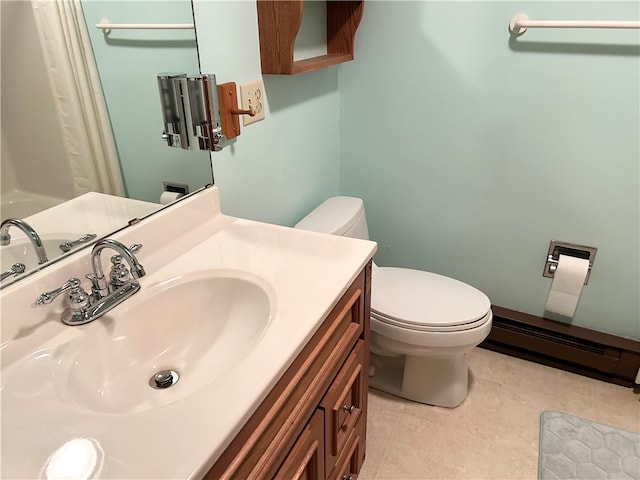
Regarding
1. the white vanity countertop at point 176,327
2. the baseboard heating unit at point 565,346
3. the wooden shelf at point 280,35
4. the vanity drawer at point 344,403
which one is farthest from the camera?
the baseboard heating unit at point 565,346

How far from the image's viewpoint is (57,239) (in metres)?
0.94

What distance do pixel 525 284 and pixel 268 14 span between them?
1.48m

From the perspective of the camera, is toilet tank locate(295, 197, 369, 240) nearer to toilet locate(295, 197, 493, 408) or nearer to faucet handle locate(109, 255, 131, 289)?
toilet locate(295, 197, 493, 408)

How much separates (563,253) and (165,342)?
158 cm

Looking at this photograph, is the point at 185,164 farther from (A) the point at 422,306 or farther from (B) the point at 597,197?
(B) the point at 597,197

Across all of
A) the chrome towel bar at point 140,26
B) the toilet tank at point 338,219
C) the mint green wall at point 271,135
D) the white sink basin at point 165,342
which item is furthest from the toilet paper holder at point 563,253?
the chrome towel bar at point 140,26

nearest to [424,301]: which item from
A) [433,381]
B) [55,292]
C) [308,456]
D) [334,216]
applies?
[433,381]

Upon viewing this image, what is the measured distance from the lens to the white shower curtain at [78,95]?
92cm

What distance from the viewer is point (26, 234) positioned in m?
0.89

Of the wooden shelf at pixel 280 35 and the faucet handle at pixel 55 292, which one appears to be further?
the wooden shelf at pixel 280 35

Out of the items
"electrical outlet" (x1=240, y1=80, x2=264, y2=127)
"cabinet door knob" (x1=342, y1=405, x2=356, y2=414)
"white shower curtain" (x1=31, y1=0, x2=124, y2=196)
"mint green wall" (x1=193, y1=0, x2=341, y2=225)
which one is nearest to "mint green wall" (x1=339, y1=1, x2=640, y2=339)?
"mint green wall" (x1=193, y1=0, x2=341, y2=225)

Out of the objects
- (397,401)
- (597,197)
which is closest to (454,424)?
(397,401)

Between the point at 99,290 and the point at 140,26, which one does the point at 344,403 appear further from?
the point at 140,26

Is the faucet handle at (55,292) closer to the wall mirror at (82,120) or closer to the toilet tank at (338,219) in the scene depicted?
the wall mirror at (82,120)
